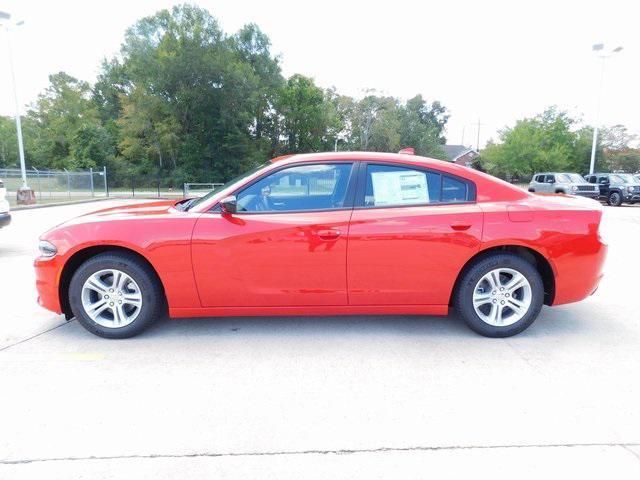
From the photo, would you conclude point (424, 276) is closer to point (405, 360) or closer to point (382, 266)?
point (382, 266)

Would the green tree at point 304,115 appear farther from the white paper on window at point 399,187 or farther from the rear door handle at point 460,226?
the rear door handle at point 460,226

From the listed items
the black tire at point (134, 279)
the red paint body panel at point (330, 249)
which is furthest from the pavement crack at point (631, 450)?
the black tire at point (134, 279)

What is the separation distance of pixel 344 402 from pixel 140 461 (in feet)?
3.94

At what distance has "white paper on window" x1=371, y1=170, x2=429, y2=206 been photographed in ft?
11.9

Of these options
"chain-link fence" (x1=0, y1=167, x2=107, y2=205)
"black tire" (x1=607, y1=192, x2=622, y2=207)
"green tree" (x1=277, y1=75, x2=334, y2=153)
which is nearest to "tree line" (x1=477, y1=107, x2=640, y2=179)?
"green tree" (x1=277, y1=75, x2=334, y2=153)

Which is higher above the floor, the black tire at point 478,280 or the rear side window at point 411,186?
the rear side window at point 411,186

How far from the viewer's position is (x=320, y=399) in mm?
2773

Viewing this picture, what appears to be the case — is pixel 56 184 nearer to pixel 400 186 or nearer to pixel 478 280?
pixel 400 186

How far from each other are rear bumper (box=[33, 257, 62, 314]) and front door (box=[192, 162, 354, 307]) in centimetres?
119

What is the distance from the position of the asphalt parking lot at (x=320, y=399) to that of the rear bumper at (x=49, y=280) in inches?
13.1

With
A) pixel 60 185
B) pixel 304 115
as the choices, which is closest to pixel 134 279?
pixel 60 185

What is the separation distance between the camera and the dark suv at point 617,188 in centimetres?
2127

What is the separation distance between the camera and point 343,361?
10.9 ft

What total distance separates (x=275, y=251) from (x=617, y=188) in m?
23.8
